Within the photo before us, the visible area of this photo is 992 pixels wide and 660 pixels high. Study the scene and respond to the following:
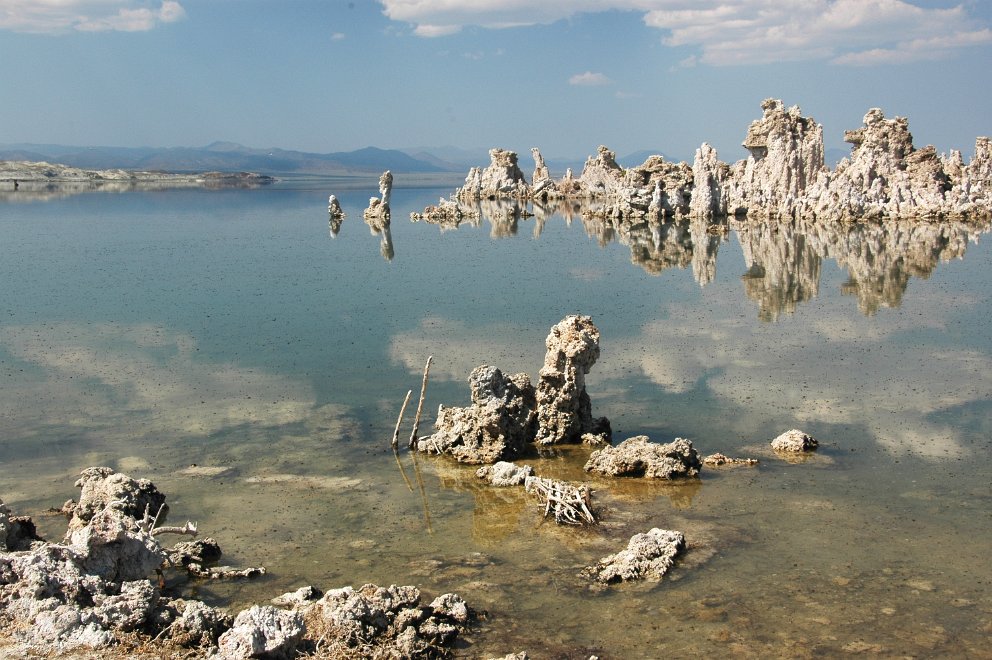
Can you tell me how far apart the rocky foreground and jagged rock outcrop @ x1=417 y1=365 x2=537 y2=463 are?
58395 millimetres

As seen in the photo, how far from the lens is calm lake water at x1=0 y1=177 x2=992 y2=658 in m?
13.2

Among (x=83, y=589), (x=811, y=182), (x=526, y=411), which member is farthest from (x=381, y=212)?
(x=83, y=589)

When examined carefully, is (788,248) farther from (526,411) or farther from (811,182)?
(526,411)

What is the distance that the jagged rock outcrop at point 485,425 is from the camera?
779 inches

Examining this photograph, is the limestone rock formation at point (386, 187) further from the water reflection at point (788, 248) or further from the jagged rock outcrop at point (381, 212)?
the water reflection at point (788, 248)


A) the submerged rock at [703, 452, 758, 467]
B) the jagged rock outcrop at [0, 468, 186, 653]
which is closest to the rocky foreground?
the submerged rock at [703, 452, 758, 467]

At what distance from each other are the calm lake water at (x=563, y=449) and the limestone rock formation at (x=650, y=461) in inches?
13.2

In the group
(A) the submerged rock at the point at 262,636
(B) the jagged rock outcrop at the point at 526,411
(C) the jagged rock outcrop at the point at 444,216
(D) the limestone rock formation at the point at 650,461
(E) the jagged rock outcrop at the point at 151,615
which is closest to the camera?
(A) the submerged rock at the point at 262,636

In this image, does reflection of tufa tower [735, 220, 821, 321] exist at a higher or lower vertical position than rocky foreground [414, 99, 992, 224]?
lower

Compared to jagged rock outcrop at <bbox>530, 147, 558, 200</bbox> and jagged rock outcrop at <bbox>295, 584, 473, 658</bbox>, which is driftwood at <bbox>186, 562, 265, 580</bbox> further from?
jagged rock outcrop at <bbox>530, 147, 558, 200</bbox>

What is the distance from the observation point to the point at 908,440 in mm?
20656

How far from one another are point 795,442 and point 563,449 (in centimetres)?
485

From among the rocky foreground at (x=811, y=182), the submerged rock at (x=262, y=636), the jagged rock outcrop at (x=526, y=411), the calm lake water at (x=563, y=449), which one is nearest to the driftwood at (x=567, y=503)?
the calm lake water at (x=563, y=449)

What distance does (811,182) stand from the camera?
248 ft
